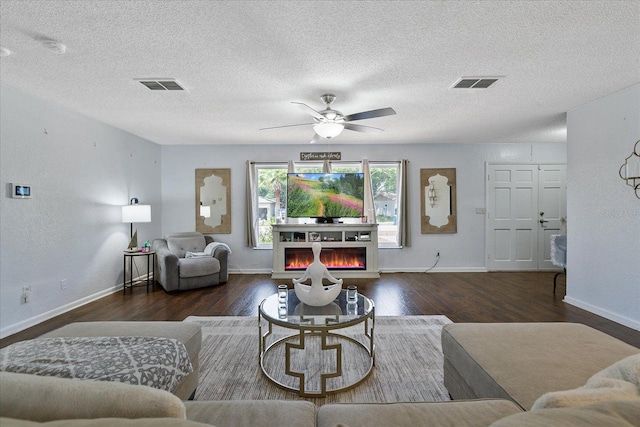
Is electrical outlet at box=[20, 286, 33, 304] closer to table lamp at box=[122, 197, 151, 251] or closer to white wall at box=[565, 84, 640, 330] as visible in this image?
table lamp at box=[122, 197, 151, 251]

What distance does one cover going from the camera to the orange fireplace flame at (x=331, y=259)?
5.56m

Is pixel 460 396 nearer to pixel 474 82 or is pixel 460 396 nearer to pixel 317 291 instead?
pixel 317 291

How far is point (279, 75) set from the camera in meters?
2.83

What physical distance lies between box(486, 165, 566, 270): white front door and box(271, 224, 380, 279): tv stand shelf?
238 centimetres

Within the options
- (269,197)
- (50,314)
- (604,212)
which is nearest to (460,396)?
(604,212)

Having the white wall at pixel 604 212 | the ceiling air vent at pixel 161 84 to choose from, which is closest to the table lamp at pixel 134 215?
the ceiling air vent at pixel 161 84

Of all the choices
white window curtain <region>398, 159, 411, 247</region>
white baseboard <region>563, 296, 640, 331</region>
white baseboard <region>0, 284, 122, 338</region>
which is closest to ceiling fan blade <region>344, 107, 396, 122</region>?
white window curtain <region>398, 159, 411, 247</region>

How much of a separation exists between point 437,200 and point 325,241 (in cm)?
237

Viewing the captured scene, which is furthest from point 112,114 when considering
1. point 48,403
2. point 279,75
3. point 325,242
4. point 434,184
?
point 434,184

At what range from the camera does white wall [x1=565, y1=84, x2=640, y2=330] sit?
3180 millimetres

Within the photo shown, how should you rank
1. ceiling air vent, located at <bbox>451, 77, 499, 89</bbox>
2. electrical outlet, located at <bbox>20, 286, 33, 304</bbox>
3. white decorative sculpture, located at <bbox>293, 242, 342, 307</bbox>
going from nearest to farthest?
1. white decorative sculpture, located at <bbox>293, 242, 342, 307</bbox>
2. ceiling air vent, located at <bbox>451, 77, 499, 89</bbox>
3. electrical outlet, located at <bbox>20, 286, 33, 304</bbox>

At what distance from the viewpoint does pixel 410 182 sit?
5.93m

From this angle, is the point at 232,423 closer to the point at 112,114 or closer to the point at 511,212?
the point at 112,114

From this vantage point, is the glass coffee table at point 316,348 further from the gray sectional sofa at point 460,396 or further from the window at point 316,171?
the window at point 316,171
